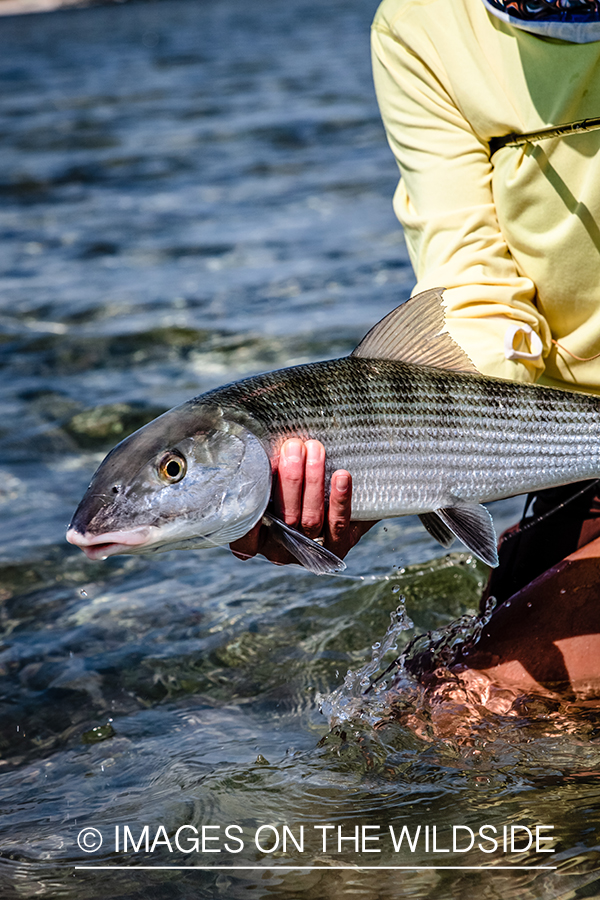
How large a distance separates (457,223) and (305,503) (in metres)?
1.31

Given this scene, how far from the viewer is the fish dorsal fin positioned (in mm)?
3164

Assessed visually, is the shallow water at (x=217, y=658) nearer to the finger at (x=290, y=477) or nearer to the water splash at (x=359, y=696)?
the water splash at (x=359, y=696)

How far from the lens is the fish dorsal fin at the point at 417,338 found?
316cm

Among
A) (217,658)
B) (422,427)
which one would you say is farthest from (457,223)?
(217,658)

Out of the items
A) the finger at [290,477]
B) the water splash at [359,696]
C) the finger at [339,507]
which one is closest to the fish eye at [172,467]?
the finger at [290,477]

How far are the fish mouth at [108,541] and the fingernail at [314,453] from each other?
514mm

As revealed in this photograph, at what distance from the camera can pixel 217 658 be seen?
15.1 feet

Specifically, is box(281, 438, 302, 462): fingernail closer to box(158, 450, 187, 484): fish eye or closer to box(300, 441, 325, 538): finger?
box(300, 441, 325, 538): finger

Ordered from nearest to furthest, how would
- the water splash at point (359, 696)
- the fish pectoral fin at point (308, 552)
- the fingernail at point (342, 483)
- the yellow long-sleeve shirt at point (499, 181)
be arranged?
the fish pectoral fin at point (308, 552) → the fingernail at point (342, 483) → the yellow long-sleeve shirt at point (499, 181) → the water splash at point (359, 696)

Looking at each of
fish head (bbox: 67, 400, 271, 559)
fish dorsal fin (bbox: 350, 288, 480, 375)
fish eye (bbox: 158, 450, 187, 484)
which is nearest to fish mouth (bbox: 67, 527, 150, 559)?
fish head (bbox: 67, 400, 271, 559)

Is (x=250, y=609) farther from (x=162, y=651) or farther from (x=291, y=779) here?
(x=291, y=779)

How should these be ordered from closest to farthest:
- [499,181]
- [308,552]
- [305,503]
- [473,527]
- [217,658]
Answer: [308,552] < [305,503] < [473,527] < [499,181] < [217,658]

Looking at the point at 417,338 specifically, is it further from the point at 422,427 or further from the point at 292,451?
the point at 292,451

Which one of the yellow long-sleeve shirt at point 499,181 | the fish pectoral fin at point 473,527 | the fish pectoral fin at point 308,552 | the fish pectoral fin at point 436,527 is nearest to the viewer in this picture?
the fish pectoral fin at point 308,552
